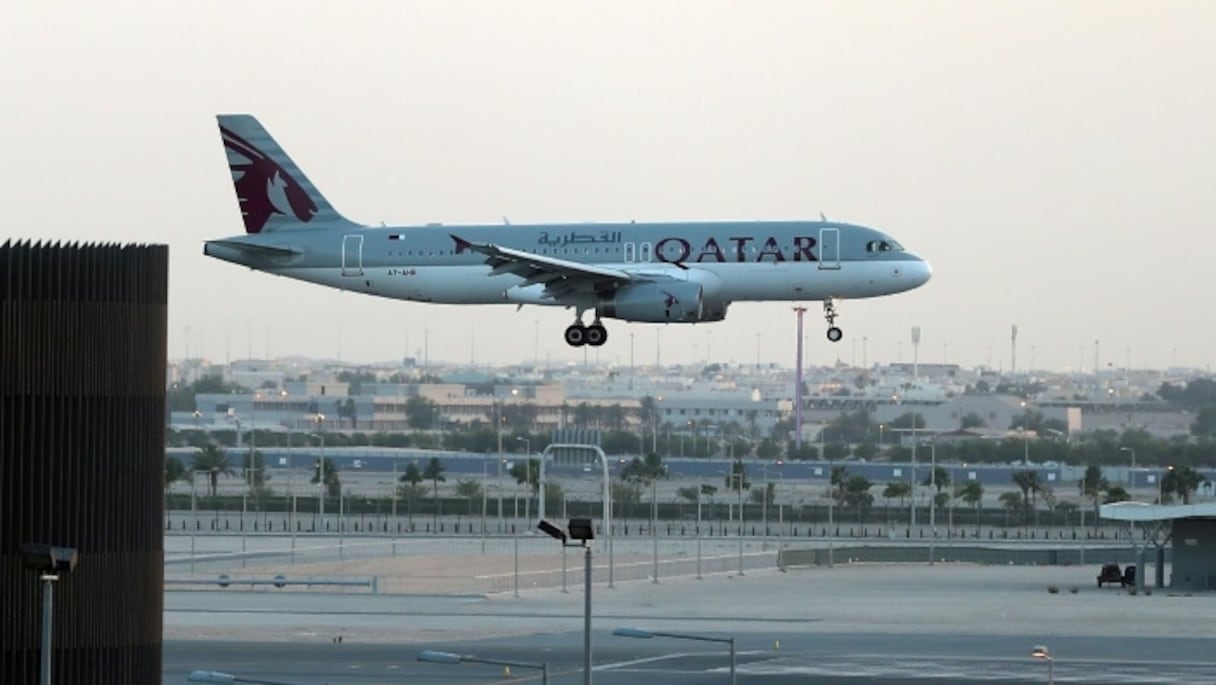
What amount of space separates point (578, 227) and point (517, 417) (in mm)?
116703

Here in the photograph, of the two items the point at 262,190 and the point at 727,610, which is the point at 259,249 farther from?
the point at 727,610

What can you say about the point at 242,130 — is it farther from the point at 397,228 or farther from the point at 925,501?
the point at 925,501

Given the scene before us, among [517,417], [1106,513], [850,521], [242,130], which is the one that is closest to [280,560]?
[242,130]

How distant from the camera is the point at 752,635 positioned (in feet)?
227

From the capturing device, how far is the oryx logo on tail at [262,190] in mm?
86062

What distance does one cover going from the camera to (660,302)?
77.3m

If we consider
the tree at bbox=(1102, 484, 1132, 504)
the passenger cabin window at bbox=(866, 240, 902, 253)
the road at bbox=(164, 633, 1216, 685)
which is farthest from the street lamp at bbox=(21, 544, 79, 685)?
the tree at bbox=(1102, 484, 1132, 504)

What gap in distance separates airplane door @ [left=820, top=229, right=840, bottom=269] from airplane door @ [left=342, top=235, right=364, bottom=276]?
1514cm

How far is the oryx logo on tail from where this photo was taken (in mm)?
86062

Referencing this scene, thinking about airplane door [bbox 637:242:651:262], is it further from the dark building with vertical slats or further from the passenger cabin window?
the dark building with vertical slats

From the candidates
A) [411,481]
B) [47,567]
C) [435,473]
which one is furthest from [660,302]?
[435,473]

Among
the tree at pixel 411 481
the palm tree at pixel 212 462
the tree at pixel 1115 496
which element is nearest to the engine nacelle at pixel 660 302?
the tree at pixel 1115 496

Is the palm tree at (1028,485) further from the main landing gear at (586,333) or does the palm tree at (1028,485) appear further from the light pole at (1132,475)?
the main landing gear at (586,333)

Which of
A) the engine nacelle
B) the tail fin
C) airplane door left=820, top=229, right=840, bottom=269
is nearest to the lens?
the engine nacelle
